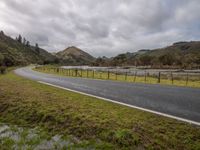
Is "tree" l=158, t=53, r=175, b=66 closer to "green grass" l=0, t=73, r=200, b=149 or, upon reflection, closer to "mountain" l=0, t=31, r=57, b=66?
"mountain" l=0, t=31, r=57, b=66

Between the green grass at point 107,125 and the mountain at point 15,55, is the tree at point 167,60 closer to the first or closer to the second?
the mountain at point 15,55

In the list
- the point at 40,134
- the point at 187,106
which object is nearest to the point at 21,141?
the point at 40,134

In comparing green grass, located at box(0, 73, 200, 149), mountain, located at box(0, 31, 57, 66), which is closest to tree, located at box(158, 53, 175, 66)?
mountain, located at box(0, 31, 57, 66)

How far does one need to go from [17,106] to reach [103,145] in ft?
14.3

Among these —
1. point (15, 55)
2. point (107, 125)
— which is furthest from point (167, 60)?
point (107, 125)

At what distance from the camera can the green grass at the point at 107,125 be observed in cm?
329

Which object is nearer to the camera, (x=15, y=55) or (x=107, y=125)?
(x=107, y=125)

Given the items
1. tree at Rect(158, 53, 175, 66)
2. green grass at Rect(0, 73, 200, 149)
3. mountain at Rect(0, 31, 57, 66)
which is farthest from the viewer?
tree at Rect(158, 53, 175, 66)

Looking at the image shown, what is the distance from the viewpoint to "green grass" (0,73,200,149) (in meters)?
3.29

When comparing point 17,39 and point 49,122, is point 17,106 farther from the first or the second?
point 17,39

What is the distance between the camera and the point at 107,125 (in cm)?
409

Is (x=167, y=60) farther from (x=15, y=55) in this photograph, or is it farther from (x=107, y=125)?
(x=107, y=125)

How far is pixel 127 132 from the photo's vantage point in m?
3.60

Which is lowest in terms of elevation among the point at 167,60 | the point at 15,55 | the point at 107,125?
the point at 107,125
